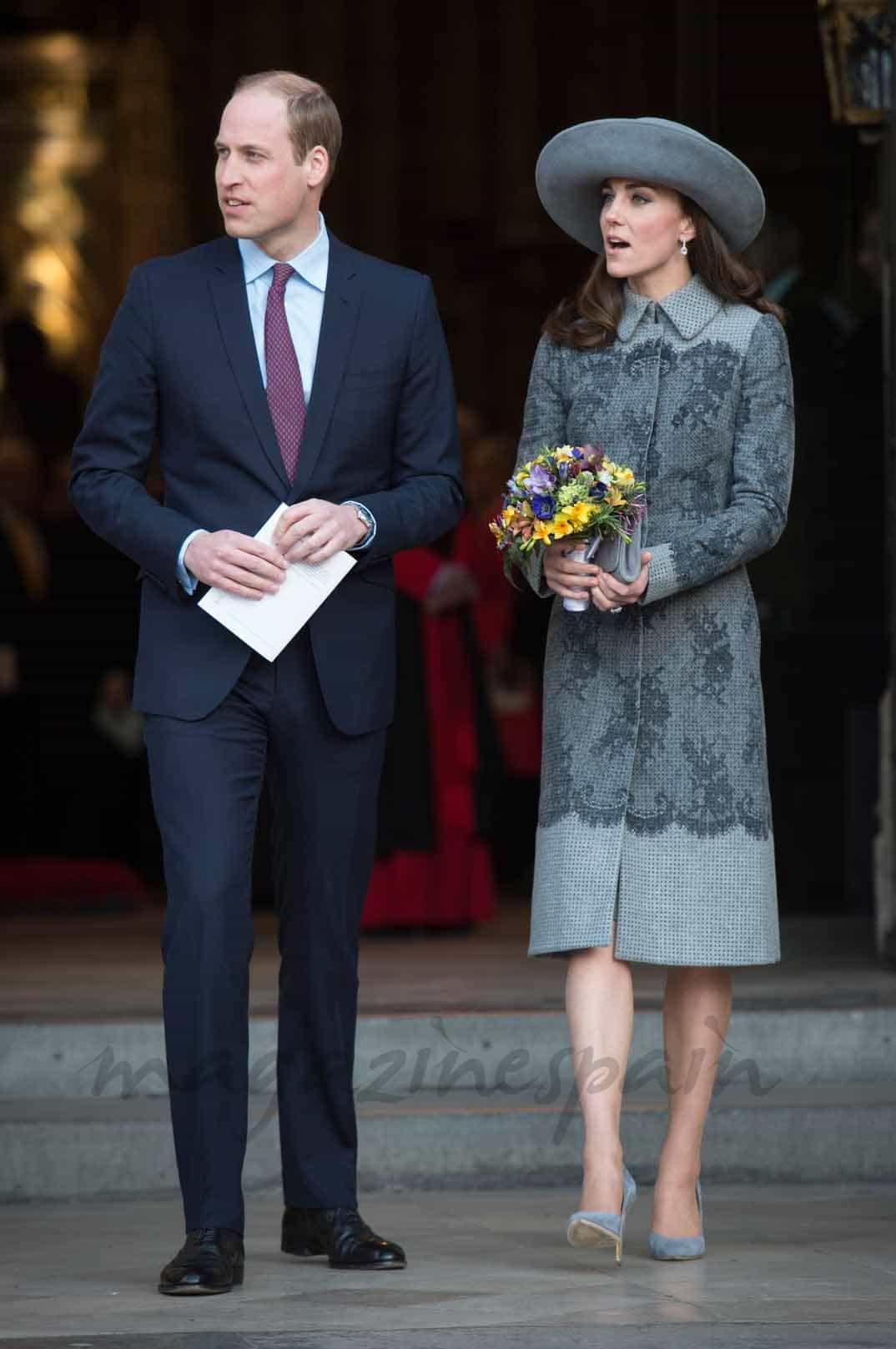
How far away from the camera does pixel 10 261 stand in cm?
1309

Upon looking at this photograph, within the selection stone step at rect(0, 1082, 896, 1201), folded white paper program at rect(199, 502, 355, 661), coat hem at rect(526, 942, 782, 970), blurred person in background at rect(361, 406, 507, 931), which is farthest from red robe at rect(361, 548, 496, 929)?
folded white paper program at rect(199, 502, 355, 661)

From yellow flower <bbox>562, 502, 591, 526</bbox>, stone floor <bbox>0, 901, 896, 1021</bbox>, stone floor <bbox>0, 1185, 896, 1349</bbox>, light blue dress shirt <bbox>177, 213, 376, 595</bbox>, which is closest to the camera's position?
stone floor <bbox>0, 1185, 896, 1349</bbox>

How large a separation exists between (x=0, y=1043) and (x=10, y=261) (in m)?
7.93

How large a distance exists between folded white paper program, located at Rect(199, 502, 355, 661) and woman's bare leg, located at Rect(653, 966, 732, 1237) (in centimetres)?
94

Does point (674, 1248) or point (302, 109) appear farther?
point (674, 1248)

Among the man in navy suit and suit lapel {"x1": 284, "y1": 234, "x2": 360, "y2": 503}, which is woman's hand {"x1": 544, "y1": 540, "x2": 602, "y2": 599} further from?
suit lapel {"x1": 284, "y1": 234, "x2": 360, "y2": 503}

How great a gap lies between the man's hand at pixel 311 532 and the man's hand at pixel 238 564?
25 mm

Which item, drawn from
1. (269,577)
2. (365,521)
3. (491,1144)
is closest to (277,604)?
(269,577)

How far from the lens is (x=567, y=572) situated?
458cm

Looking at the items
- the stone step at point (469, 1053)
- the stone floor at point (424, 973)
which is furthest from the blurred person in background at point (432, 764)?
the stone step at point (469, 1053)

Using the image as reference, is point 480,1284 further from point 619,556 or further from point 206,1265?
point 619,556

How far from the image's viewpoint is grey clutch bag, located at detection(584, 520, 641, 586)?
15.0ft

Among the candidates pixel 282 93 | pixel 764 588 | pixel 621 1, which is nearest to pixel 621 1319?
pixel 282 93

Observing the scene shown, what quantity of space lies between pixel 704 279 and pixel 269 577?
3.26 feet
